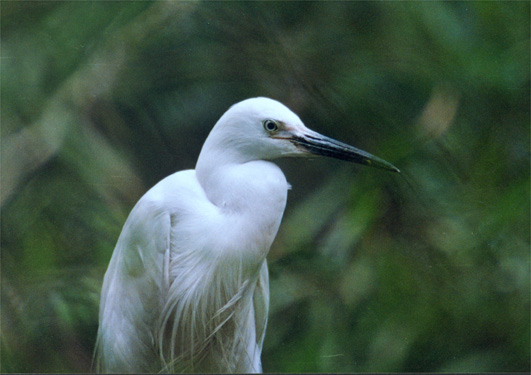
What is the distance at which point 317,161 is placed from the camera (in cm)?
123

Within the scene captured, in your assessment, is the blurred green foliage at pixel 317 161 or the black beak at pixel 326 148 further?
the blurred green foliage at pixel 317 161

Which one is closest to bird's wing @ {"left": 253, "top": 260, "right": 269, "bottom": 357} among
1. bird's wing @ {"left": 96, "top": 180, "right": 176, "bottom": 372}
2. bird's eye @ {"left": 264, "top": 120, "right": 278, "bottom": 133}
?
bird's wing @ {"left": 96, "top": 180, "right": 176, "bottom": 372}

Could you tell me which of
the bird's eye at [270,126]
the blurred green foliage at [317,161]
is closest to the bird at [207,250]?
the bird's eye at [270,126]

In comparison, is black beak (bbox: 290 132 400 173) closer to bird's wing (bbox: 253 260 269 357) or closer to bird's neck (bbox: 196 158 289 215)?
bird's neck (bbox: 196 158 289 215)

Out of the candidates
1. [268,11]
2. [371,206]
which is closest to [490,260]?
[371,206]

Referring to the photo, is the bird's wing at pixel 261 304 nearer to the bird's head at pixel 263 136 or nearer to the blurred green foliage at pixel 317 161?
the blurred green foliage at pixel 317 161

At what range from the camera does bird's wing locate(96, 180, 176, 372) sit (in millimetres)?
1047

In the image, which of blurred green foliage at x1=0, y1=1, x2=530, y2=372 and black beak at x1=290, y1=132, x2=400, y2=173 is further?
blurred green foliage at x1=0, y1=1, x2=530, y2=372

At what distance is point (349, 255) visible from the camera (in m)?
1.28

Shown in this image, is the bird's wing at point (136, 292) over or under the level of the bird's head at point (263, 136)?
under

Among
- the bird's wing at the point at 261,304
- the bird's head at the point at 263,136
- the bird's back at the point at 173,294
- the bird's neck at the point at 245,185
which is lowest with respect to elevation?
the bird's wing at the point at 261,304

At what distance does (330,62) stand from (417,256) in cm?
50

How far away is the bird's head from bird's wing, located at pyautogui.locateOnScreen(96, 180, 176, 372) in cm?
18

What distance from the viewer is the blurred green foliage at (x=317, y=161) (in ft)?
4.03
